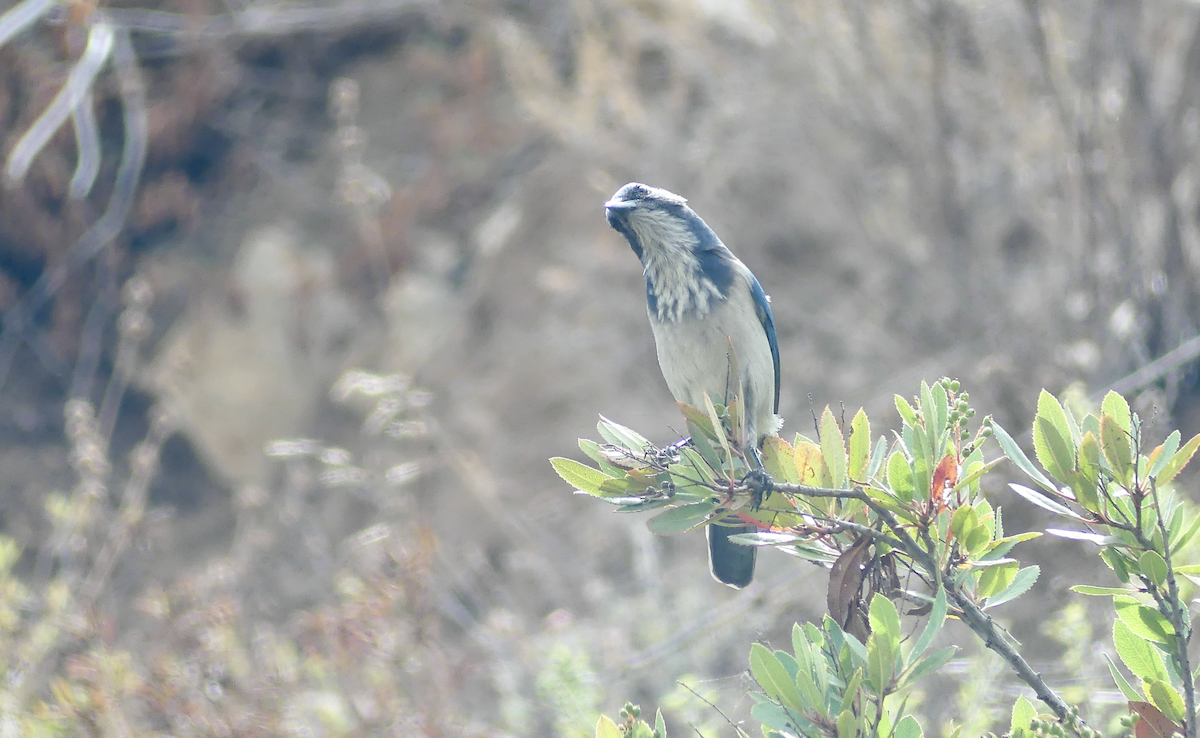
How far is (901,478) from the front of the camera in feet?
5.91

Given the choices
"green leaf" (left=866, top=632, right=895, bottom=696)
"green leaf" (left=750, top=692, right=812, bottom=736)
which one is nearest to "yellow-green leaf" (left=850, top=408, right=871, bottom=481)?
"green leaf" (left=866, top=632, right=895, bottom=696)

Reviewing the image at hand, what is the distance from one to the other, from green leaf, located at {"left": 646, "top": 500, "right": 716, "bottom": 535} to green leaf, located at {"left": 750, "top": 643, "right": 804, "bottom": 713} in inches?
9.0

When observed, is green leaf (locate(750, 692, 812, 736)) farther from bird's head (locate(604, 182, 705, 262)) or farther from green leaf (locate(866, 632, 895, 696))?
bird's head (locate(604, 182, 705, 262))

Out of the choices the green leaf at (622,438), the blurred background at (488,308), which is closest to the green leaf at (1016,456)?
the green leaf at (622,438)

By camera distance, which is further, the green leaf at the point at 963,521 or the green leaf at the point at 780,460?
the green leaf at the point at 780,460

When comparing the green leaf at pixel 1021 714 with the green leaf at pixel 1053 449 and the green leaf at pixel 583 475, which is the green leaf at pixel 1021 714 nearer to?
the green leaf at pixel 1053 449

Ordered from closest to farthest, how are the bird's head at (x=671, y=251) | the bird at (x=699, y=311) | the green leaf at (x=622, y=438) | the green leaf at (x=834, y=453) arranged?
the green leaf at (x=834, y=453) → the green leaf at (x=622, y=438) → the bird at (x=699, y=311) → the bird's head at (x=671, y=251)

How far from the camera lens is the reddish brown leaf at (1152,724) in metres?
1.75

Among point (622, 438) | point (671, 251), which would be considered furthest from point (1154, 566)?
point (671, 251)

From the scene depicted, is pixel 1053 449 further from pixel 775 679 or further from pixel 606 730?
pixel 606 730

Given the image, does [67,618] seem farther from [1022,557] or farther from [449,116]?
[449,116]

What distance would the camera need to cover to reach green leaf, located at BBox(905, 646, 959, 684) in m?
1.66

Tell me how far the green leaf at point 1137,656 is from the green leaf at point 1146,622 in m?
0.02

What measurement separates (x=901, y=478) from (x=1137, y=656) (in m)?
0.51
